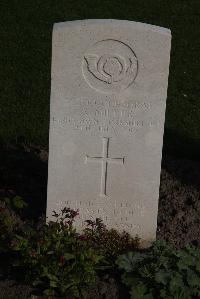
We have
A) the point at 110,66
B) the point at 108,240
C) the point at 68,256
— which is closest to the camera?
the point at 68,256

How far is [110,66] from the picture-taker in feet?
16.6

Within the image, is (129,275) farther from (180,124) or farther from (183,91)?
(183,91)

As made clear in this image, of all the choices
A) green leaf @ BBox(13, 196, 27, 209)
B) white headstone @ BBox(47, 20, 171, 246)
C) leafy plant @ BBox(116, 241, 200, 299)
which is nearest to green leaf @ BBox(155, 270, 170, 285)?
leafy plant @ BBox(116, 241, 200, 299)

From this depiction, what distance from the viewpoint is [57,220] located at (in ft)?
17.4

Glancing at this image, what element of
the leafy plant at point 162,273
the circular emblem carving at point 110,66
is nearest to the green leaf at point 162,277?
the leafy plant at point 162,273

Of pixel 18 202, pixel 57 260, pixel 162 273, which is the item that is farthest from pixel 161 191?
pixel 57 260

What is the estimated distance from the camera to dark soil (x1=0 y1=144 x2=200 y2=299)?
570 cm

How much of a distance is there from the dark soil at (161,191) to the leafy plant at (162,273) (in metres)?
0.20

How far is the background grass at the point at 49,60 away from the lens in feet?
25.1

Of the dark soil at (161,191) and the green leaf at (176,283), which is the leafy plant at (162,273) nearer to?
the green leaf at (176,283)

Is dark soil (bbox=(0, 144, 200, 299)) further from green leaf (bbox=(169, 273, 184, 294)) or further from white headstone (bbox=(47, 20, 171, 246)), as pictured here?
green leaf (bbox=(169, 273, 184, 294))

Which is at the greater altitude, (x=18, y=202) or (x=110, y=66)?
(x=110, y=66)

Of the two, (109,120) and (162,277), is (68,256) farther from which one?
(109,120)

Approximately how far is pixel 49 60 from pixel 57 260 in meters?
5.06
